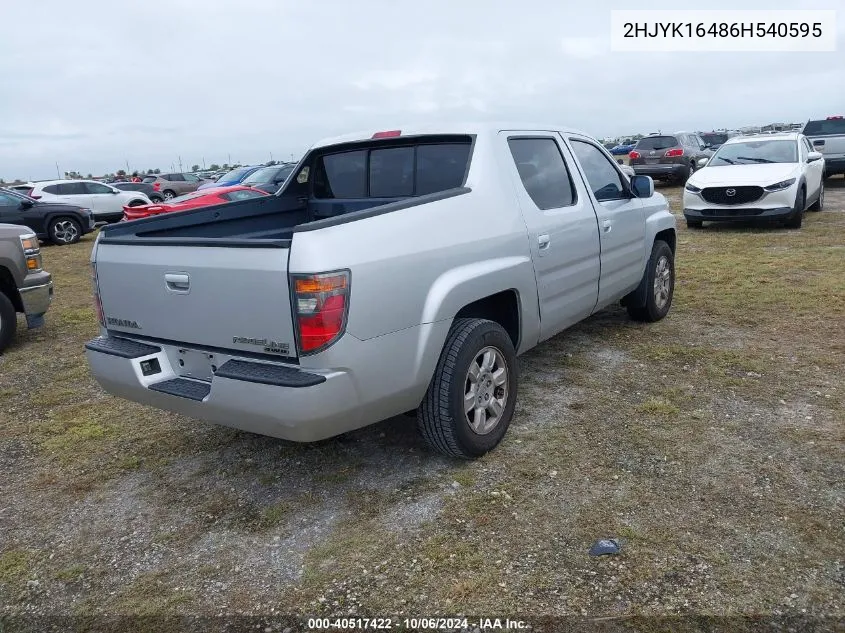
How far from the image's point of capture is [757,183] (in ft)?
35.9

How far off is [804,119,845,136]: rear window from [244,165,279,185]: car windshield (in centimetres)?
1516

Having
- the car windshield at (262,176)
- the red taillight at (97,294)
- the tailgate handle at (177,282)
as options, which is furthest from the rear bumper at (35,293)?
the car windshield at (262,176)

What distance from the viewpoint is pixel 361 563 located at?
2.86 metres

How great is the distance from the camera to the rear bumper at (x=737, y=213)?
35.6 feet

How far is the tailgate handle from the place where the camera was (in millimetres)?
3125

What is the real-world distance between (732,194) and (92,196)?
56.1 ft

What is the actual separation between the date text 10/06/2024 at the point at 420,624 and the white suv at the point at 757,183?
A: 33.9ft

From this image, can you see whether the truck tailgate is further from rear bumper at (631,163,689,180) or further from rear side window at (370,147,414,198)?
rear bumper at (631,163,689,180)

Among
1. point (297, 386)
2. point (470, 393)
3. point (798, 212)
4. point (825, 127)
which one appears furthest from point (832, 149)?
point (297, 386)

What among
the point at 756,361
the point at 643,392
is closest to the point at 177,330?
the point at 643,392

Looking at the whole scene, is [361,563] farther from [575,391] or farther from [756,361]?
[756,361]

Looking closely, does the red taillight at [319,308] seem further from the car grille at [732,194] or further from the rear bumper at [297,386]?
the car grille at [732,194]

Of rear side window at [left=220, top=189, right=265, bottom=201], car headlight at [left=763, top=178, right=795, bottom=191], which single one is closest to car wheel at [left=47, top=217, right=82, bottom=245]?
rear side window at [left=220, top=189, right=265, bottom=201]

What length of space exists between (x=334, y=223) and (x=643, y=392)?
2688 mm
